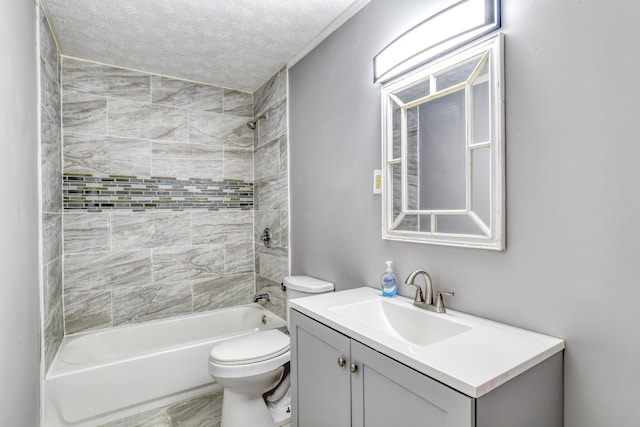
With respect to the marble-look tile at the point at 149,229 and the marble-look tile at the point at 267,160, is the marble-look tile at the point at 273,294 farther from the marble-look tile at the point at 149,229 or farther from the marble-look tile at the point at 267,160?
the marble-look tile at the point at 267,160

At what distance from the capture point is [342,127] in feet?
6.16

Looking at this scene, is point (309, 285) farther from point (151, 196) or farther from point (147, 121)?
point (147, 121)

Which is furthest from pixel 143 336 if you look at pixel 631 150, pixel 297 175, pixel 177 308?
pixel 631 150

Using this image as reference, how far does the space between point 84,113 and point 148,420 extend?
2132mm

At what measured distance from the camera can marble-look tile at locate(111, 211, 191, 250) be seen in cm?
249

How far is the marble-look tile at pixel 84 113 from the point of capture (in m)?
2.30

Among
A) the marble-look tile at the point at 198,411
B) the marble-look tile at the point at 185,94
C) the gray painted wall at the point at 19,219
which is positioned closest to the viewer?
the gray painted wall at the point at 19,219

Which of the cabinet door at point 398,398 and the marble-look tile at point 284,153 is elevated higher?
the marble-look tile at point 284,153

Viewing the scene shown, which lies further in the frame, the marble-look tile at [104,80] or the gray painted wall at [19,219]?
the marble-look tile at [104,80]

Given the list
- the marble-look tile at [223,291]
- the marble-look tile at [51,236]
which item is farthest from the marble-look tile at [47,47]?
the marble-look tile at [223,291]

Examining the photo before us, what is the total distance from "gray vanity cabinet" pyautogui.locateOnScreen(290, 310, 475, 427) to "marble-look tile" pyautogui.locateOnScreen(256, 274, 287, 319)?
1.11 meters

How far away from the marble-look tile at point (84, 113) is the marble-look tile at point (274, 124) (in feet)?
3.90

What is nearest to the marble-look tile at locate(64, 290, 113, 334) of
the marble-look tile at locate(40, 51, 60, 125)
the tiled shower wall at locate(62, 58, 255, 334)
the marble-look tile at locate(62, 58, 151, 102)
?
the tiled shower wall at locate(62, 58, 255, 334)

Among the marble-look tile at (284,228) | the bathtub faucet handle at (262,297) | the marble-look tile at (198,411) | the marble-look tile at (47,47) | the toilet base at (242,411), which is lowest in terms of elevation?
the marble-look tile at (198,411)
